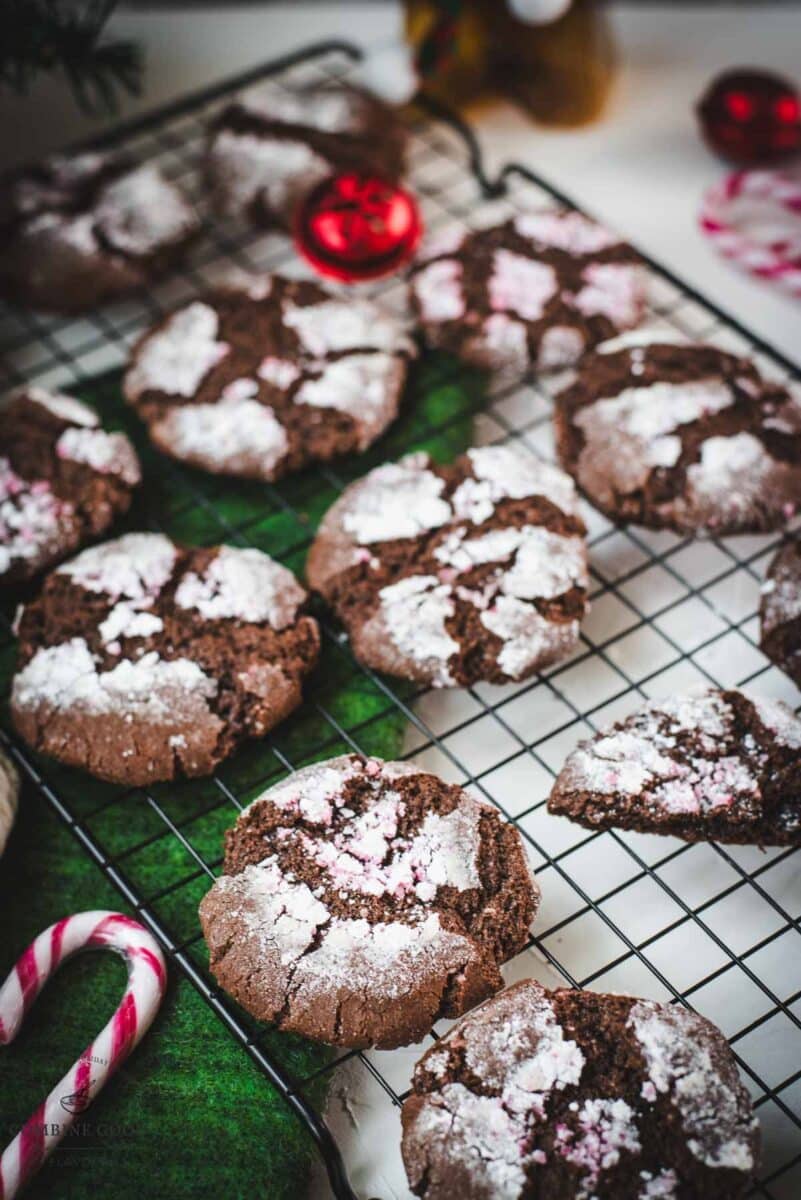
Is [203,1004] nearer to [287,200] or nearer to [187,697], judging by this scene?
[187,697]

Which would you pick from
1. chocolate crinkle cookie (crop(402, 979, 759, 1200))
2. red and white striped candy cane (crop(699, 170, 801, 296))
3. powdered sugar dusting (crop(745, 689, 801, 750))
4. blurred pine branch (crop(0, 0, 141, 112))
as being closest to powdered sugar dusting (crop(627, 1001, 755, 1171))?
chocolate crinkle cookie (crop(402, 979, 759, 1200))

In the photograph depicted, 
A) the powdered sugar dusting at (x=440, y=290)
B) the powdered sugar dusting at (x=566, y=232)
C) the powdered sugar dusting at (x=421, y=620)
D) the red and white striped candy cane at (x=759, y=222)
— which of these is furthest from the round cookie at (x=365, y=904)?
the red and white striped candy cane at (x=759, y=222)

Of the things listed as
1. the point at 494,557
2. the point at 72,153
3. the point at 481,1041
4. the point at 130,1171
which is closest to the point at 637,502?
the point at 494,557

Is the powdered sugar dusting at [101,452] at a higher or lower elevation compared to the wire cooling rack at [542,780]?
higher

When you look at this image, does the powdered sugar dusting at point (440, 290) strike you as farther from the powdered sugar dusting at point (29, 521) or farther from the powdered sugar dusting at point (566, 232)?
the powdered sugar dusting at point (29, 521)

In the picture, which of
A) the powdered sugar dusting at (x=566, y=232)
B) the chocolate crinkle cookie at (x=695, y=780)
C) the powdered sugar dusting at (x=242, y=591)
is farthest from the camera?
the powdered sugar dusting at (x=566, y=232)

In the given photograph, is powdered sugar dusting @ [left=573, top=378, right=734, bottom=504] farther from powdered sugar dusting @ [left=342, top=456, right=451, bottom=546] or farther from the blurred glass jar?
the blurred glass jar
